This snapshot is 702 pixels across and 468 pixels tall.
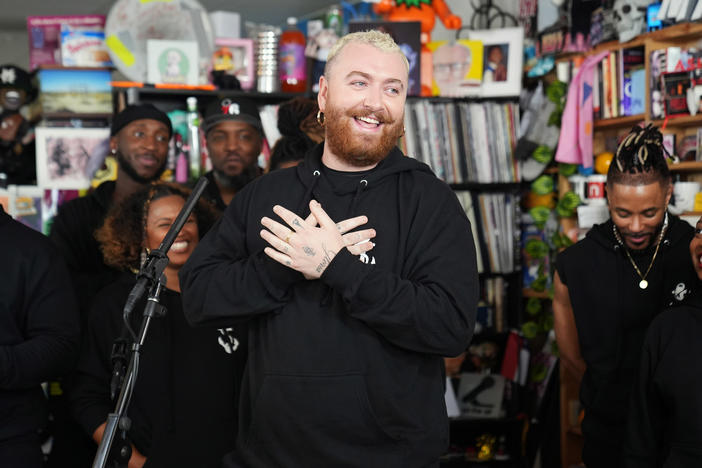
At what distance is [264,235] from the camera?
1432 millimetres

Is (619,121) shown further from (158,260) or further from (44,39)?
(44,39)

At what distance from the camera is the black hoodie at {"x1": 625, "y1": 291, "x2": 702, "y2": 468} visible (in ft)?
6.26

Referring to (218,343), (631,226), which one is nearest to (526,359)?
(631,226)

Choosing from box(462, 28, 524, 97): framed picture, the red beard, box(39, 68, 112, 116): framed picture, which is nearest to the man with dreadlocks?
the red beard

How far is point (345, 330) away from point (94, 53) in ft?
10.5

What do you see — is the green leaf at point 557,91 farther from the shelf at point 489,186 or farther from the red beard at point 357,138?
the red beard at point 357,138

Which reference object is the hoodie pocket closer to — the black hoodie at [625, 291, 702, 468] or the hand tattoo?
the hand tattoo

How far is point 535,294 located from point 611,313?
4.91 ft

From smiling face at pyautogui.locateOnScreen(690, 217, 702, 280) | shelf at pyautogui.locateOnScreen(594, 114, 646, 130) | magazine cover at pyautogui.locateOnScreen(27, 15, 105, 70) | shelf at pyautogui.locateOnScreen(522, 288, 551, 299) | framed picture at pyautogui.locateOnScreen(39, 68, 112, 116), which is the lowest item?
shelf at pyautogui.locateOnScreen(522, 288, 551, 299)

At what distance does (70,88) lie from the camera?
13.5ft

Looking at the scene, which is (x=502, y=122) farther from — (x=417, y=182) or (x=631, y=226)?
(x=417, y=182)

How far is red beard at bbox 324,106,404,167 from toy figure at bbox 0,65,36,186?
3390 mm

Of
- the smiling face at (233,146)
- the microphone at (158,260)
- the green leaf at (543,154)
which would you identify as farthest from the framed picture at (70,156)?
the microphone at (158,260)

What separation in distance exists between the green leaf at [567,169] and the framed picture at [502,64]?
44 cm
